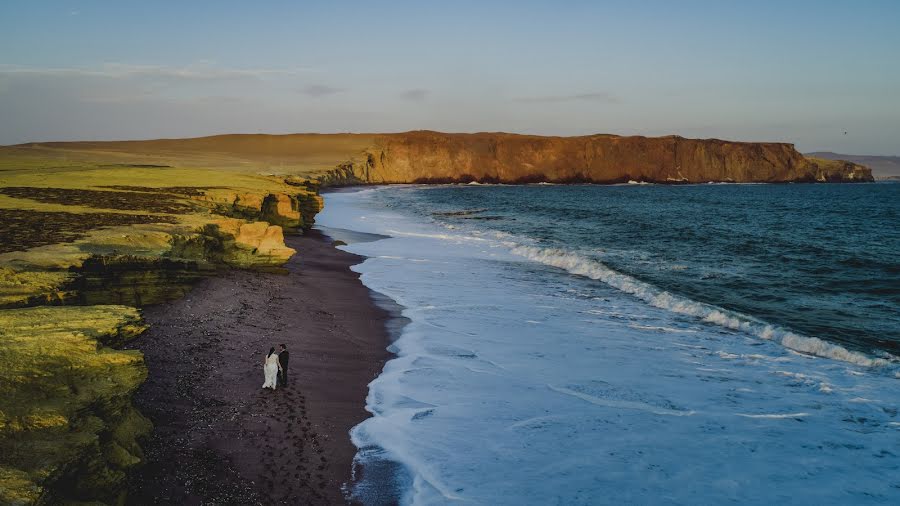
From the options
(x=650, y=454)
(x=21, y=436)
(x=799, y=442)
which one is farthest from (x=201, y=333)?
(x=799, y=442)

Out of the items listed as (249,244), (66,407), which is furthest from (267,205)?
(66,407)

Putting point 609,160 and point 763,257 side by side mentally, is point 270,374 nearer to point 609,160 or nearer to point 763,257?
point 763,257

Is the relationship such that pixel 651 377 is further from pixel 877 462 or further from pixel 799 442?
pixel 877 462

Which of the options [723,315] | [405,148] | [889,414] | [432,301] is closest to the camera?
[889,414]

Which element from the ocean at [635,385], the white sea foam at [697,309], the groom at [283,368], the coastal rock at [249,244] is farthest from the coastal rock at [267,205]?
the groom at [283,368]

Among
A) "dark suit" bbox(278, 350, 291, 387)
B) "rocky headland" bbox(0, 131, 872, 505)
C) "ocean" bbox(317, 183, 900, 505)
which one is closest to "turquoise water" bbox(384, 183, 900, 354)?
"ocean" bbox(317, 183, 900, 505)

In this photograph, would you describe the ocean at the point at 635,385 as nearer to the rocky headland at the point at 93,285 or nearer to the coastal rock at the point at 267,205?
the rocky headland at the point at 93,285

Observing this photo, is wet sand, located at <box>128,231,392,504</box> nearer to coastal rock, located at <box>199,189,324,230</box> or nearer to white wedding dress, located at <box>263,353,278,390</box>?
white wedding dress, located at <box>263,353,278,390</box>
